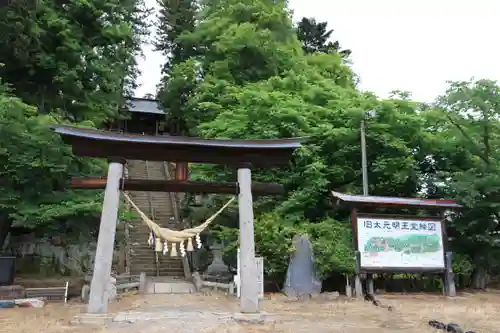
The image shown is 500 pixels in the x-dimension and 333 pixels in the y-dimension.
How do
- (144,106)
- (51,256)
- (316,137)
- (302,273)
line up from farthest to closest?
(144,106), (316,137), (51,256), (302,273)

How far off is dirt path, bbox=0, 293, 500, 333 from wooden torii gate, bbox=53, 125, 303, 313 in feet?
2.98

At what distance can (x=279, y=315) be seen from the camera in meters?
11.0

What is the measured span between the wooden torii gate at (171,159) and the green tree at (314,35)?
2341 centimetres

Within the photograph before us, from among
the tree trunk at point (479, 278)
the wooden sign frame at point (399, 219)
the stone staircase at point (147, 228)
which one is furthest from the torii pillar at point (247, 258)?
the tree trunk at point (479, 278)

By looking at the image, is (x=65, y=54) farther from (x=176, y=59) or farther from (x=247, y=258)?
(x=176, y=59)

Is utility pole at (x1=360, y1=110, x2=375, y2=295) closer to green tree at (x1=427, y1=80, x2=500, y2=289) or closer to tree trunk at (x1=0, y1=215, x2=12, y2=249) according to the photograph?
green tree at (x1=427, y1=80, x2=500, y2=289)

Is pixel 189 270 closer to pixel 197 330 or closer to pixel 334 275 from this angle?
pixel 334 275

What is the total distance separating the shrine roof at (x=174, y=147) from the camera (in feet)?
32.3

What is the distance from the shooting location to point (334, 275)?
51.8ft

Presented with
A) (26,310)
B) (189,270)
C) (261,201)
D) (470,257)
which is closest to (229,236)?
(261,201)

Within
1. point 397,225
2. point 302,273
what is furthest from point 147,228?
point 397,225

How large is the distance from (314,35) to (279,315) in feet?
84.0

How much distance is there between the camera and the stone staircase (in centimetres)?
1933

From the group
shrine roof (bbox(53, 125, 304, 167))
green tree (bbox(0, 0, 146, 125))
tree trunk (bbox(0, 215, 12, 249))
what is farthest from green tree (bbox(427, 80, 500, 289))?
tree trunk (bbox(0, 215, 12, 249))
